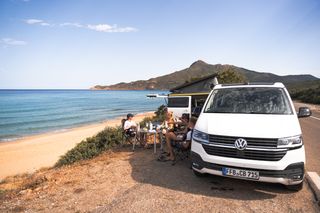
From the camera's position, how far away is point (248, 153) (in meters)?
3.80

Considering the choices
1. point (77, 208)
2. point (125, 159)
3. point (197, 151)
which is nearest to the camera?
point (77, 208)

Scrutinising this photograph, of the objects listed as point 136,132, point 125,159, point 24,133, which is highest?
point 136,132

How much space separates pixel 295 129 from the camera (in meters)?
3.93

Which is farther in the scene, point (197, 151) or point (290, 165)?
point (197, 151)

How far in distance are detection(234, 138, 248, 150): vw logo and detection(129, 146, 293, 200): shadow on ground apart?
937 mm

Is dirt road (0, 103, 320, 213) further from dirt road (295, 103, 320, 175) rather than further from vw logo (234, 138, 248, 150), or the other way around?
vw logo (234, 138, 248, 150)

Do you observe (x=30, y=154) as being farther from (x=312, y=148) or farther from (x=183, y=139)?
(x=312, y=148)

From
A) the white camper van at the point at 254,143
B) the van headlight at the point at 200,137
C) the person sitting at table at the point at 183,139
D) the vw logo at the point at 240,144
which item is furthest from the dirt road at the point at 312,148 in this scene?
the van headlight at the point at 200,137

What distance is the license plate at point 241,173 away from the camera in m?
3.75

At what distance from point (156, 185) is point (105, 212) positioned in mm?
1298

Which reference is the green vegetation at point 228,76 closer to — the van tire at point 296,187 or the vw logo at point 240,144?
the van tire at point 296,187

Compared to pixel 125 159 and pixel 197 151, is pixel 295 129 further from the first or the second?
pixel 125 159

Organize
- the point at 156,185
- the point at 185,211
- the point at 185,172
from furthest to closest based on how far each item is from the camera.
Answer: the point at 185,172, the point at 156,185, the point at 185,211

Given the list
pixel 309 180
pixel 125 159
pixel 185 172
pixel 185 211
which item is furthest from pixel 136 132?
pixel 309 180
